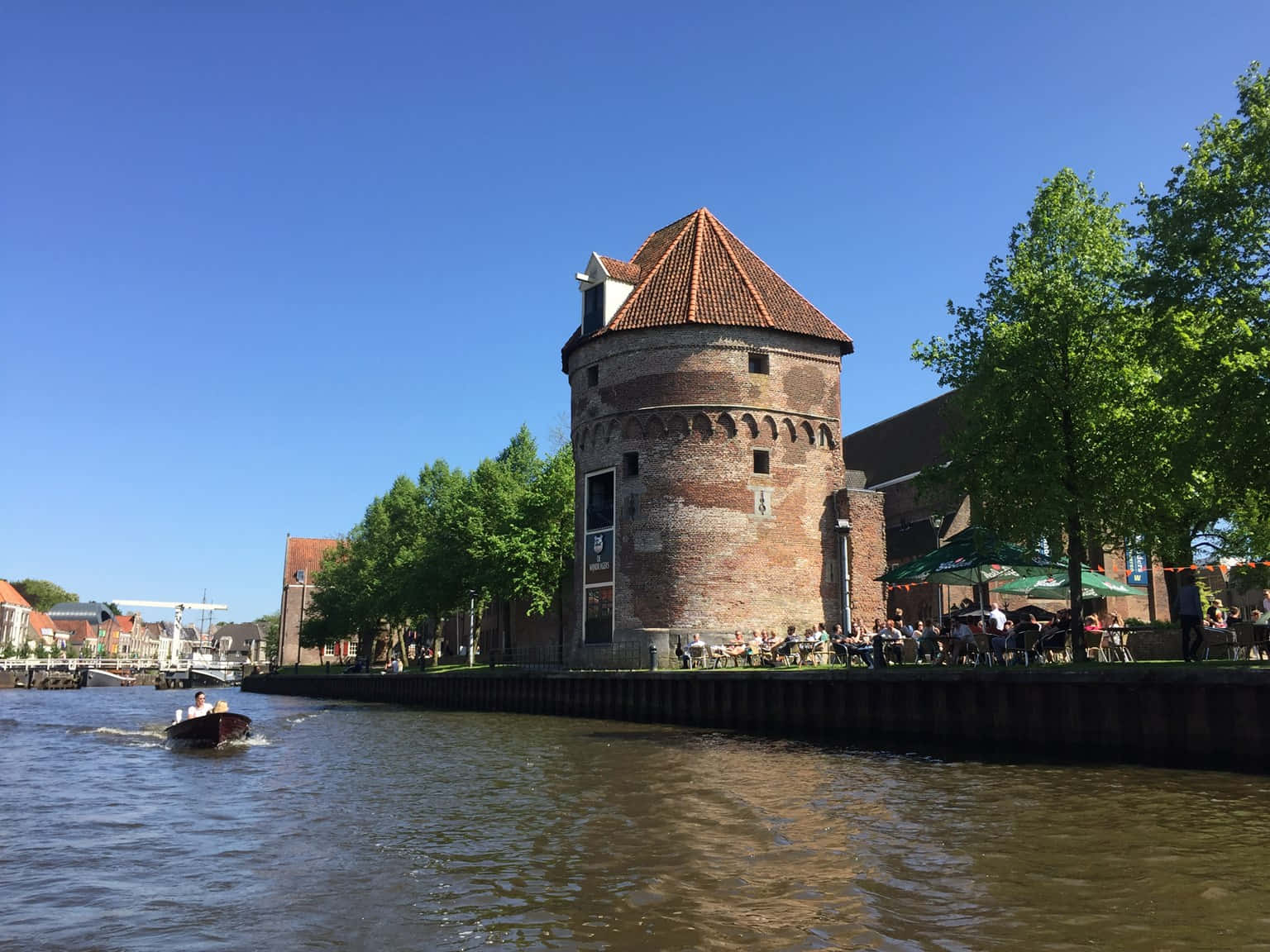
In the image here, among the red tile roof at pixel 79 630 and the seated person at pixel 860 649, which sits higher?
the red tile roof at pixel 79 630

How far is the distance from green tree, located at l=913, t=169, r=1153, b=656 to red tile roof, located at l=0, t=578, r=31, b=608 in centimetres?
13424

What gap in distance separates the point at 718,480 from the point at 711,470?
466 mm

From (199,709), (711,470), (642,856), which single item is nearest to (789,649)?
A: (711,470)

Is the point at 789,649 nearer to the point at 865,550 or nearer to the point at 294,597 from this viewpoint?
the point at 865,550

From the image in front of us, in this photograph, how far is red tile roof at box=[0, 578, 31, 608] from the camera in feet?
417

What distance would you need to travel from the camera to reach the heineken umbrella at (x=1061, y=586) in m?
26.0

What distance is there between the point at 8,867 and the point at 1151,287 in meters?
23.5

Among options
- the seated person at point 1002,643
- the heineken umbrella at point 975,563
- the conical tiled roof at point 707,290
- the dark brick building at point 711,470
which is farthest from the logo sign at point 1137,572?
the seated person at point 1002,643

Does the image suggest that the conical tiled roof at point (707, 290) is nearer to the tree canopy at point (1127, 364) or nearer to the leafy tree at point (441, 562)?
the tree canopy at point (1127, 364)

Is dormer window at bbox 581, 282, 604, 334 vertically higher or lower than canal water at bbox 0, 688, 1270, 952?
higher

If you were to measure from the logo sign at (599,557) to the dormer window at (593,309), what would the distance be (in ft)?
30.0

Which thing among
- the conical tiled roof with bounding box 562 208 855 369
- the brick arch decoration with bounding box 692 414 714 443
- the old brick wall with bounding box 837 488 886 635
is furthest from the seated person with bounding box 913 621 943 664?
the conical tiled roof with bounding box 562 208 855 369

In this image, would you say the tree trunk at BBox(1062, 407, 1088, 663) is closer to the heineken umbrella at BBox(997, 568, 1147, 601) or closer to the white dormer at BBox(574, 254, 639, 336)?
the heineken umbrella at BBox(997, 568, 1147, 601)

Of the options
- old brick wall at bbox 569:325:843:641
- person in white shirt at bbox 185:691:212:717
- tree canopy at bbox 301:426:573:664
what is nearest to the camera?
person in white shirt at bbox 185:691:212:717
